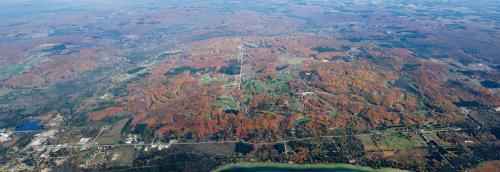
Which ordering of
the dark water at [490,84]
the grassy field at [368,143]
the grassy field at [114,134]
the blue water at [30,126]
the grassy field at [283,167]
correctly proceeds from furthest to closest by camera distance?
the dark water at [490,84], the blue water at [30,126], the grassy field at [114,134], the grassy field at [368,143], the grassy field at [283,167]

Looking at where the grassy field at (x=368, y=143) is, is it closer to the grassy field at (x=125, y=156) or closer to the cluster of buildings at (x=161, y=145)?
the cluster of buildings at (x=161, y=145)

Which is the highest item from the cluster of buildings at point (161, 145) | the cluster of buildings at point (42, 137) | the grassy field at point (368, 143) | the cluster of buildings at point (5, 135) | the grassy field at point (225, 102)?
the grassy field at point (225, 102)

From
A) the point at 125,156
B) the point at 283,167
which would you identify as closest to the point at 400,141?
the point at 283,167

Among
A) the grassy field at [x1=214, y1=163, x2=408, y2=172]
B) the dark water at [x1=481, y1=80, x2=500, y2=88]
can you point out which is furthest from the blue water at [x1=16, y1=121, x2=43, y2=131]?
the dark water at [x1=481, y1=80, x2=500, y2=88]

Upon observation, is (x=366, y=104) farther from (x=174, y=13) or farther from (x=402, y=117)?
(x=174, y=13)

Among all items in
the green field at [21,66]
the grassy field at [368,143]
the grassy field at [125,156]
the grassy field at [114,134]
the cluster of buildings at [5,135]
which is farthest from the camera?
the green field at [21,66]

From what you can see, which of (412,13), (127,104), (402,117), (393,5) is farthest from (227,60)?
(393,5)

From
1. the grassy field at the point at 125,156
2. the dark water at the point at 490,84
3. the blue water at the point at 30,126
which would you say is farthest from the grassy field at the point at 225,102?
the dark water at the point at 490,84

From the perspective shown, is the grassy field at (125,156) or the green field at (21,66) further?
the green field at (21,66)
